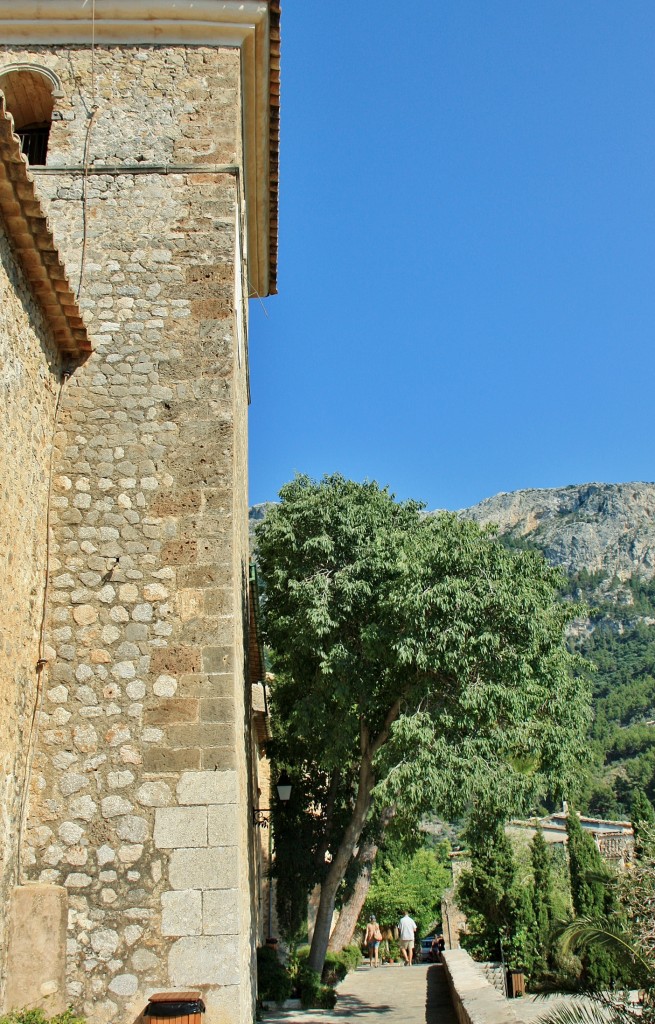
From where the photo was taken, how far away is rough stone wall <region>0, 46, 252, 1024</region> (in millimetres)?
5375

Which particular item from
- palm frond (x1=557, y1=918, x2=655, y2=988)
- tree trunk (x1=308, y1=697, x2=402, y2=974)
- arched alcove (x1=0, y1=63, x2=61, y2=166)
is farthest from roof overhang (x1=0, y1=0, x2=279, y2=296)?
tree trunk (x1=308, y1=697, x2=402, y2=974)

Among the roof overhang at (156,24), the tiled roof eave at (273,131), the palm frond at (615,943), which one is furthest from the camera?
the tiled roof eave at (273,131)

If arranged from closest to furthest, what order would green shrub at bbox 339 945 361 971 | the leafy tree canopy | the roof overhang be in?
the roof overhang
green shrub at bbox 339 945 361 971
the leafy tree canopy

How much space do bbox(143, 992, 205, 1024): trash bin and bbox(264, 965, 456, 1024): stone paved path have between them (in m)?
5.83

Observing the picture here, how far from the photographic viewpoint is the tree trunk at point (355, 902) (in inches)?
614

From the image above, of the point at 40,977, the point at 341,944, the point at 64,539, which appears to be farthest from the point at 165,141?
the point at 341,944

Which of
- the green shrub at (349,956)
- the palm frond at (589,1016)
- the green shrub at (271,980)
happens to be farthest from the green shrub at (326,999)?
the palm frond at (589,1016)

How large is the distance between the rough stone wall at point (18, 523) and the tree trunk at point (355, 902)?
11.4m

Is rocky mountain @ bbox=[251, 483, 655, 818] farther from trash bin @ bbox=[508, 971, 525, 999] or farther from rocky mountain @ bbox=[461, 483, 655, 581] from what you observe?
trash bin @ bbox=[508, 971, 525, 999]

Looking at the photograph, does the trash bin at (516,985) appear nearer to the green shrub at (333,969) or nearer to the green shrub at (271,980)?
the green shrub at (333,969)

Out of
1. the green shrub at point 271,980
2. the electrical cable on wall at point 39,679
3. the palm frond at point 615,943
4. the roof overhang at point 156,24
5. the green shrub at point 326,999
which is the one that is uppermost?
the roof overhang at point 156,24

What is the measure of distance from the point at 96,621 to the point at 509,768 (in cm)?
777

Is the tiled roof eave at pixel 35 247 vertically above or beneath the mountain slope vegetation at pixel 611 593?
beneath

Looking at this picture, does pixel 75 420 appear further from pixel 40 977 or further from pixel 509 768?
pixel 509 768
